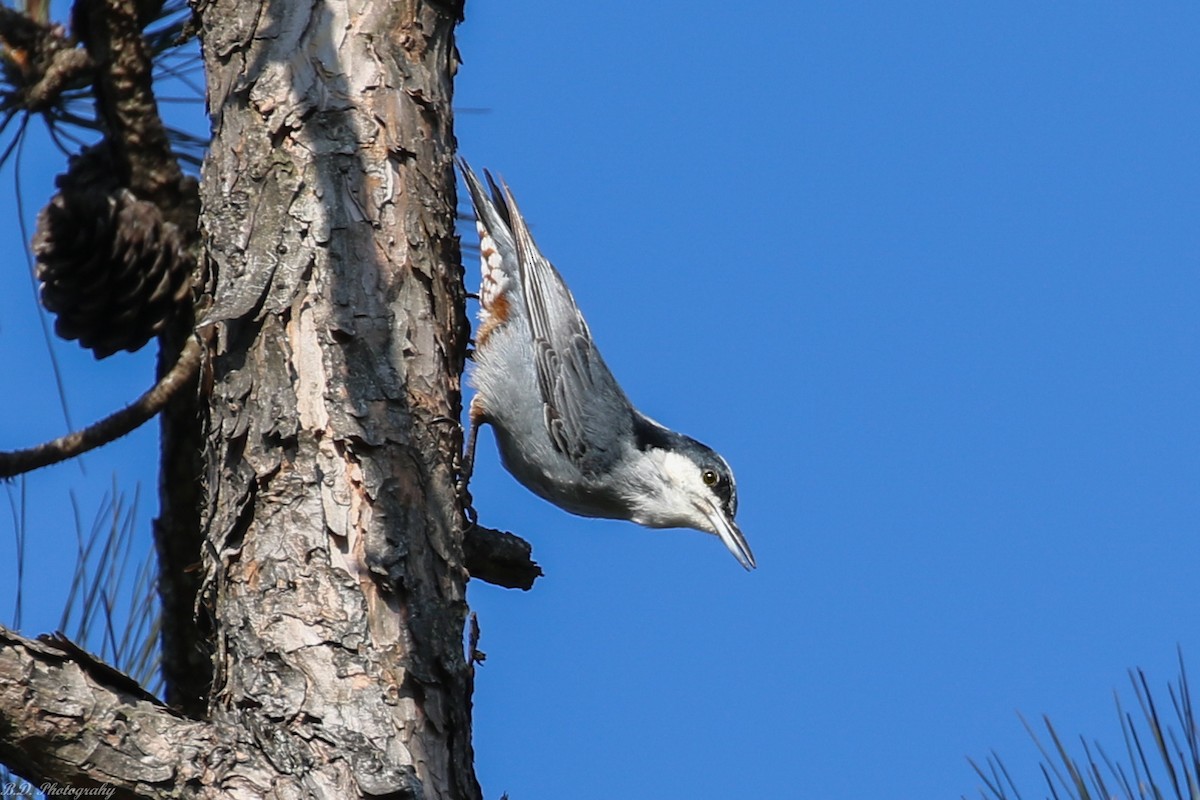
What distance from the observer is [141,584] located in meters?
3.24

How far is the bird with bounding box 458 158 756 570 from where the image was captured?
14.5 ft

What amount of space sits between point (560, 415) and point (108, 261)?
159 cm

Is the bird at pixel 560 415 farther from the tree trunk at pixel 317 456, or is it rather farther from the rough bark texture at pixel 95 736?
the rough bark texture at pixel 95 736

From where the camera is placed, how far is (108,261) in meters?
3.26

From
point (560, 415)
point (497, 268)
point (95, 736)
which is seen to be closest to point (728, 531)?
point (560, 415)

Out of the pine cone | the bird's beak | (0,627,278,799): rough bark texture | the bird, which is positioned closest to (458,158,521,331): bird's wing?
the bird

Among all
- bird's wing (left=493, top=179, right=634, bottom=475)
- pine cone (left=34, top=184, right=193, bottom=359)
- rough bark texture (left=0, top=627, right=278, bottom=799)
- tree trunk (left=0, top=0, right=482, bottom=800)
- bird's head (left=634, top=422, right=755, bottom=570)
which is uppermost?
bird's wing (left=493, top=179, right=634, bottom=475)

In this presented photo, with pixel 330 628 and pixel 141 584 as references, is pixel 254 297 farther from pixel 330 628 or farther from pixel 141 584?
pixel 141 584

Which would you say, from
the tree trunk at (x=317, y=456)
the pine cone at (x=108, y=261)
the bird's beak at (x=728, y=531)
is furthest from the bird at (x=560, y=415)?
the tree trunk at (x=317, y=456)

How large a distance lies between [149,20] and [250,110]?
839 mm

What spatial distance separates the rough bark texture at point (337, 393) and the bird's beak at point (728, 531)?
183 centimetres

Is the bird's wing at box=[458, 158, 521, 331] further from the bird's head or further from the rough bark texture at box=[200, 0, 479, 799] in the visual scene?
the rough bark texture at box=[200, 0, 479, 799]

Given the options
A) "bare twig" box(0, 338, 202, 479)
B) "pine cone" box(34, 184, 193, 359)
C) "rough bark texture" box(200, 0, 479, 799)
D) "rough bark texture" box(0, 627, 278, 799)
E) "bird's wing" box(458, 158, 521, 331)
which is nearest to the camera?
"rough bark texture" box(0, 627, 278, 799)

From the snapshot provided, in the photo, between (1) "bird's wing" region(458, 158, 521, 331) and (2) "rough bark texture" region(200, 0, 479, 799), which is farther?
(1) "bird's wing" region(458, 158, 521, 331)
